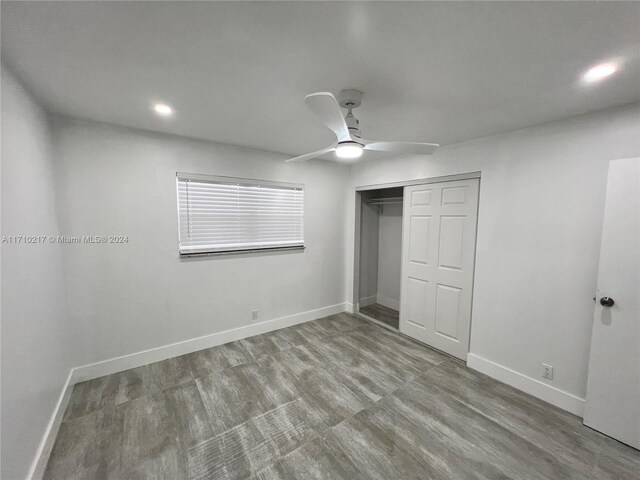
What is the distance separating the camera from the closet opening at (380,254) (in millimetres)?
4368

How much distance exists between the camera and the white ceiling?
106 centimetres

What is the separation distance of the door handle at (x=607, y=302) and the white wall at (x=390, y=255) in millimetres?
2582

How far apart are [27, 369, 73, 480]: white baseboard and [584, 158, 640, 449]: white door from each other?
12.4 feet

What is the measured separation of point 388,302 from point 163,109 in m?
4.24

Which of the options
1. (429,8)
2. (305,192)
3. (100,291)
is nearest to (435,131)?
(429,8)

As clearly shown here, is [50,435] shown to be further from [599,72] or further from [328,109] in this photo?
[599,72]

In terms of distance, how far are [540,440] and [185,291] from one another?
3.40 m

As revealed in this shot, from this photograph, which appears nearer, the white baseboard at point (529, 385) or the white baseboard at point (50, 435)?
the white baseboard at point (50, 435)

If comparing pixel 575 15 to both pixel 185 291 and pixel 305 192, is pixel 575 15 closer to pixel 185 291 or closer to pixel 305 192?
pixel 305 192

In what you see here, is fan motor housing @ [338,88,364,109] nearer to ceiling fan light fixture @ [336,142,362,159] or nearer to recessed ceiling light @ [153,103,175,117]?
ceiling fan light fixture @ [336,142,362,159]

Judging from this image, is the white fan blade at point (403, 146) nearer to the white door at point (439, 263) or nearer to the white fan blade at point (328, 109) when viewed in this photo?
the white fan blade at point (328, 109)

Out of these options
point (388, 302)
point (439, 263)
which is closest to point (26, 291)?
point (439, 263)

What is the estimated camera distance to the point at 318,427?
1.91 metres

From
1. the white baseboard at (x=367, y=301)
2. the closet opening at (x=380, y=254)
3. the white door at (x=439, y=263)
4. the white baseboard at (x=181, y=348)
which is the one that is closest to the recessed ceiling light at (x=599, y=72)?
the white door at (x=439, y=263)
